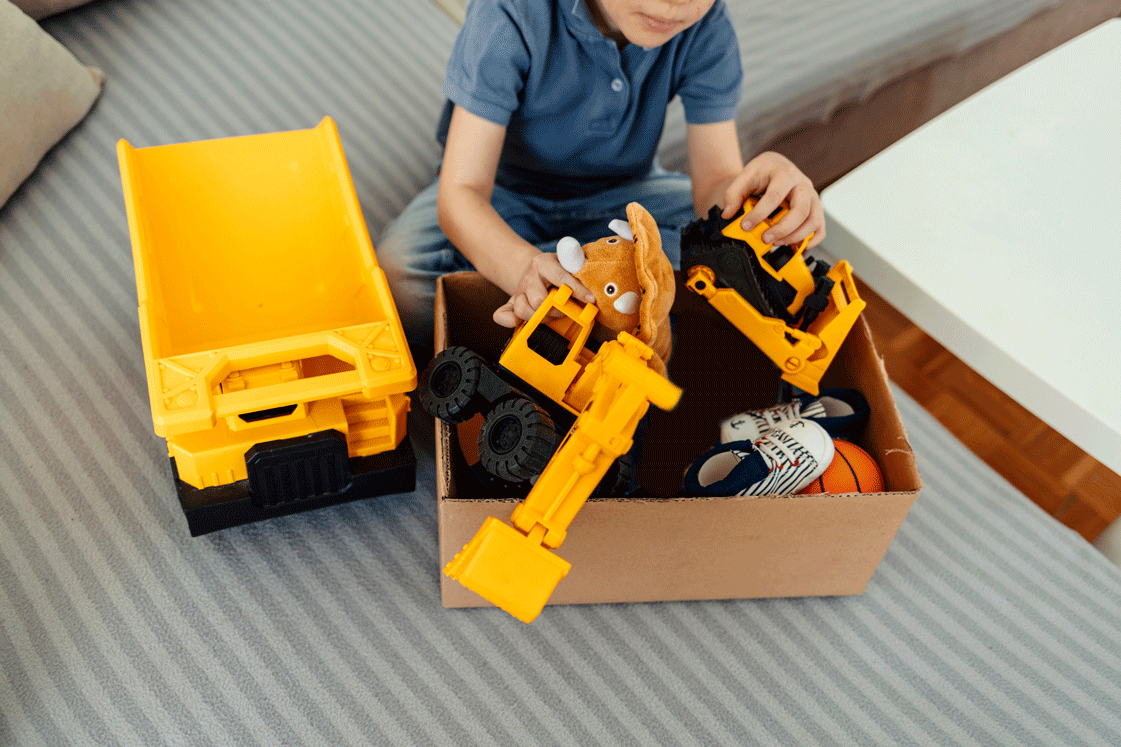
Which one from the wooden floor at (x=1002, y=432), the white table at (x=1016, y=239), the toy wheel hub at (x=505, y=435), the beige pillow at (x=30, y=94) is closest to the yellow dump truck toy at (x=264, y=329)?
the toy wheel hub at (x=505, y=435)

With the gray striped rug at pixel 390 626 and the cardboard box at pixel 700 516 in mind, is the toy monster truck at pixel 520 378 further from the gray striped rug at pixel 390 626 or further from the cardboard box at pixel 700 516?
the gray striped rug at pixel 390 626

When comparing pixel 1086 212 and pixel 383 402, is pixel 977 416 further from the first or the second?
pixel 383 402

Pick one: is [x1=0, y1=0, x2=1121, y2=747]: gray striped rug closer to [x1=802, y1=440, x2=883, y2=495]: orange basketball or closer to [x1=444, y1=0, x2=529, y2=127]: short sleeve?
[x1=802, y1=440, x2=883, y2=495]: orange basketball

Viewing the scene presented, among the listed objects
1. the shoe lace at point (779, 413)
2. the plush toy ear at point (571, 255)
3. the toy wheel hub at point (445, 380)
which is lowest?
the shoe lace at point (779, 413)

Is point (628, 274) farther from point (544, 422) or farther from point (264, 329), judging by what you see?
point (264, 329)

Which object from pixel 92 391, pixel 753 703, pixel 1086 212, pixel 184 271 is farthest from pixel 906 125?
pixel 92 391

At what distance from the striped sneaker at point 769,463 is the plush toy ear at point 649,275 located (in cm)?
13

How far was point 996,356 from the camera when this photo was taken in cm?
70

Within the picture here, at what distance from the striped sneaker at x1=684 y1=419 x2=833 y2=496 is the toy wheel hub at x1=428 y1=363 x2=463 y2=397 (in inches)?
8.1

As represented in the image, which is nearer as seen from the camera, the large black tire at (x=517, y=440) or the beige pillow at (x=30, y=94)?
the large black tire at (x=517, y=440)

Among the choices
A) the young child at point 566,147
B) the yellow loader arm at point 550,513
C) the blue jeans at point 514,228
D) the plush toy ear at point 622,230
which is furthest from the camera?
the blue jeans at point 514,228

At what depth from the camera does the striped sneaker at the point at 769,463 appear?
1.93 ft

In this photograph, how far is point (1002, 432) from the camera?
104cm

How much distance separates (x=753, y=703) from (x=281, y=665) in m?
0.39
